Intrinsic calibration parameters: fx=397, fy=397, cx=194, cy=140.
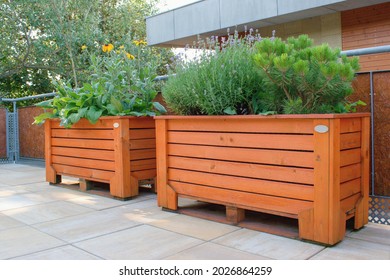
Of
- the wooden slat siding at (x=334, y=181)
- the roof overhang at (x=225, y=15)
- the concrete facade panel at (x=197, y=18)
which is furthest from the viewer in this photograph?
the concrete facade panel at (x=197, y=18)

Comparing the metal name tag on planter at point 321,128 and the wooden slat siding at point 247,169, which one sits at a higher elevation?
the metal name tag on planter at point 321,128

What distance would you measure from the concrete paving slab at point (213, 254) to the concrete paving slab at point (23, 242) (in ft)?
2.70

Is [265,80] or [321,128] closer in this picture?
[321,128]

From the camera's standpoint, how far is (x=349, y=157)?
2.50 meters

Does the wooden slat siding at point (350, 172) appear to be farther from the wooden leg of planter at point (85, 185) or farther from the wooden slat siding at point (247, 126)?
the wooden leg of planter at point (85, 185)

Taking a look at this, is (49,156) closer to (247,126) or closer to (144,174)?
(144,174)

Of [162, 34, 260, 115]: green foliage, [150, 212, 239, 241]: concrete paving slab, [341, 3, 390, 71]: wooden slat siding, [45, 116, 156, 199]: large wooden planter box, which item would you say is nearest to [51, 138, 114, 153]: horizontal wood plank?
[45, 116, 156, 199]: large wooden planter box

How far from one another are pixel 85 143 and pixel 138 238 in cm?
185

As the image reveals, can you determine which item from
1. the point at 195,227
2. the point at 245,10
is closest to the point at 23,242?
the point at 195,227

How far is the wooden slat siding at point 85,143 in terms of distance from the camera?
12.8ft

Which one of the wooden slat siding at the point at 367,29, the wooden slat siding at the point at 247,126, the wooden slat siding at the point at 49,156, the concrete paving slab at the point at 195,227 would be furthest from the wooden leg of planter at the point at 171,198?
the wooden slat siding at the point at 367,29

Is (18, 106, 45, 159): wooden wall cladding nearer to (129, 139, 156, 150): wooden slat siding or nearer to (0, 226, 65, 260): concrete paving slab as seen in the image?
(129, 139, 156, 150): wooden slat siding

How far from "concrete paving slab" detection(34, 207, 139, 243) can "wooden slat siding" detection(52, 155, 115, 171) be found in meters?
0.69
